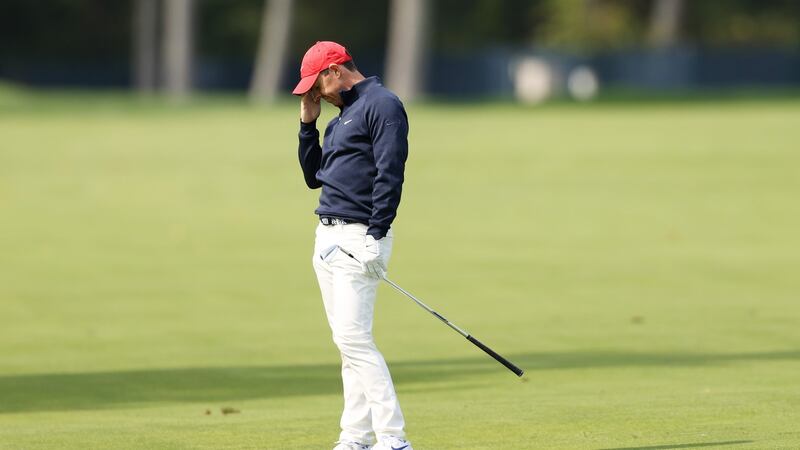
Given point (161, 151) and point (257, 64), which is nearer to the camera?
point (161, 151)

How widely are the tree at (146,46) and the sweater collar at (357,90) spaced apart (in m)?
72.0

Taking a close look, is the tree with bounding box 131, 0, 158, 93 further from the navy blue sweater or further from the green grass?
the navy blue sweater

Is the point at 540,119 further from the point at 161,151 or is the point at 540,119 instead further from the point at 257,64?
the point at 257,64

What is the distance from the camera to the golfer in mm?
7414

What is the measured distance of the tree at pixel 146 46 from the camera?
79.0 m

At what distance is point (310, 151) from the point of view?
8.07 m

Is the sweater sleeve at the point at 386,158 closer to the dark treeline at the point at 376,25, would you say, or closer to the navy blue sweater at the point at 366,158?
the navy blue sweater at the point at 366,158

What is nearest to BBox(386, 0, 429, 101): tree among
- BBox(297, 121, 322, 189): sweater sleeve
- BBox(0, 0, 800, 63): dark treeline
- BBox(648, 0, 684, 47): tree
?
BBox(648, 0, 684, 47): tree

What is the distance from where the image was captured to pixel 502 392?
10406mm

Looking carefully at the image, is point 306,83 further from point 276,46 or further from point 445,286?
point 276,46

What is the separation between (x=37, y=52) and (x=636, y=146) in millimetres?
57155

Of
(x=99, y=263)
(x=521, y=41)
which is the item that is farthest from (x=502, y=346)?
(x=521, y=41)

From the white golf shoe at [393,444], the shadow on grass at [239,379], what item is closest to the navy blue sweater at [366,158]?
the white golf shoe at [393,444]

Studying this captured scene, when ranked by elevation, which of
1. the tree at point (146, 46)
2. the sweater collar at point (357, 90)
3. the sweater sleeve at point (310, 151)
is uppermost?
the sweater collar at point (357, 90)
